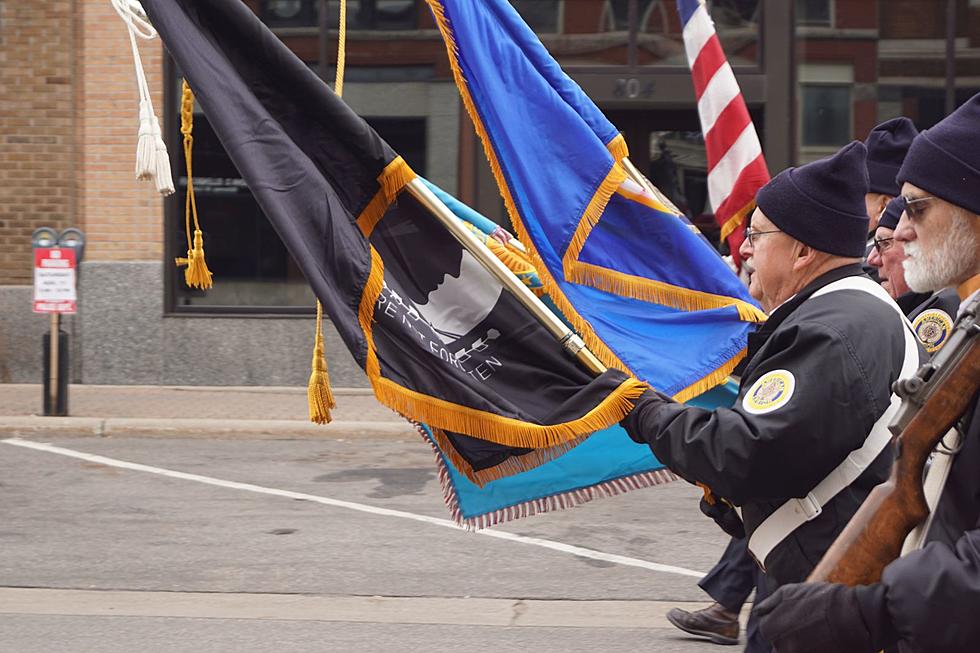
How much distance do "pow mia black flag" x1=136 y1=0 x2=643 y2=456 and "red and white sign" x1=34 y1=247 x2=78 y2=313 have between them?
28.0ft

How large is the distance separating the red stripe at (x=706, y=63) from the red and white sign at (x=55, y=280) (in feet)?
22.0

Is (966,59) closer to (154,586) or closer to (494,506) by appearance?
(154,586)

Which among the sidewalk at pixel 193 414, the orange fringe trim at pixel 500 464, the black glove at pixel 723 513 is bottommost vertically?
the sidewalk at pixel 193 414

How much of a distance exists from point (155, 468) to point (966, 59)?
9.00 metres

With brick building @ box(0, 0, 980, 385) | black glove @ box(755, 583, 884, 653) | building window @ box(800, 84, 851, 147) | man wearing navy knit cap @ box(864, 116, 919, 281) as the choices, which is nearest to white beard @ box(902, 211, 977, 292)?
black glove @ box(755, 583, 884, 653)

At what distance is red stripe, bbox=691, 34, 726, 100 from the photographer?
6785 mm

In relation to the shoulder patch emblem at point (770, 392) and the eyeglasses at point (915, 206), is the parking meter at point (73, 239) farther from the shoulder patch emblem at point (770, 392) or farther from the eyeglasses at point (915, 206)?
the eyeglasses at point (915, 206)

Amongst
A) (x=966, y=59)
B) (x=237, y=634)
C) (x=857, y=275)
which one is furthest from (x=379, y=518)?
(x=966, y=59)

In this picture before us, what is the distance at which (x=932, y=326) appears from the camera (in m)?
4.39

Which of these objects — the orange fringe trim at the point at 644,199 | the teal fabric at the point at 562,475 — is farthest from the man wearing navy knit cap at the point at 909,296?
the teal fabric at the point at 562,475

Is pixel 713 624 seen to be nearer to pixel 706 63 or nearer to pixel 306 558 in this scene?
pixel 306 558

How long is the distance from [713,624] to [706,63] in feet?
9.24

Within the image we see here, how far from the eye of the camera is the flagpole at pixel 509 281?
356 centimetres

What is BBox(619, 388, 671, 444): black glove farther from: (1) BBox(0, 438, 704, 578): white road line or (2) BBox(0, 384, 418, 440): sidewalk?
(2) BBox(0, 384, 418, 440): sidewalk
